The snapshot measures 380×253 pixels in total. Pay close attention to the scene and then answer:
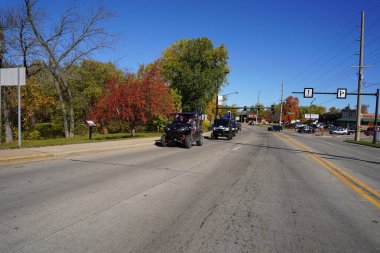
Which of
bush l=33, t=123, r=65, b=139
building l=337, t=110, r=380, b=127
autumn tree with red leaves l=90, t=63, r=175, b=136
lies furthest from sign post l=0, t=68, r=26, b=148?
building l=337, t=110, r=380, b=127

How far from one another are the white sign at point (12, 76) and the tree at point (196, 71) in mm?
35925

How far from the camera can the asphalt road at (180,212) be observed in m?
4.48

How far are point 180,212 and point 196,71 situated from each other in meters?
45.5

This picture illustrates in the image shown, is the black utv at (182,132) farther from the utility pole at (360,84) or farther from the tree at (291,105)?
the tree at (291,105)

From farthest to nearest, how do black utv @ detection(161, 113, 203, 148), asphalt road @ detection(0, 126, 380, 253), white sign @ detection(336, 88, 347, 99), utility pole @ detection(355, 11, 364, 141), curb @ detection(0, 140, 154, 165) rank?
utility pole @ detection(355, 11, 364, 141) → white sign @ detection(336, 88, 347, 99) → black utv @ detection(161, 113, 203, 148) → curb @ detection(0, 140, 154, 165) → asphalt road @ detection(0, 126, 380, 253)

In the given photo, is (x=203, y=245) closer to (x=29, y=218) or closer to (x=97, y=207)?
(x=97, y=207)

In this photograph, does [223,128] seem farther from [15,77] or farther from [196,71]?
[15,77]

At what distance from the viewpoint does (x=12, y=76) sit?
13953mm

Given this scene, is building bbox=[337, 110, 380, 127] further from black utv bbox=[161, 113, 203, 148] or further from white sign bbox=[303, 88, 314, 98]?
black utv bbox=[161, 113, 203, 148]

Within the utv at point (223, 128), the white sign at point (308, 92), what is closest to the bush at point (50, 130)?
the utv at point (223, 128)

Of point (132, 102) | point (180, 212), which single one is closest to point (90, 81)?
point (132, 102)

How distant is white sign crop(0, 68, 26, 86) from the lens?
45.3 feet

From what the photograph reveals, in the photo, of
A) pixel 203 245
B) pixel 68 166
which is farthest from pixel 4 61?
pixel 203 245

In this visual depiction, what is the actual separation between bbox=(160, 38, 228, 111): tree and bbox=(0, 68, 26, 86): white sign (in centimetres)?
3592
